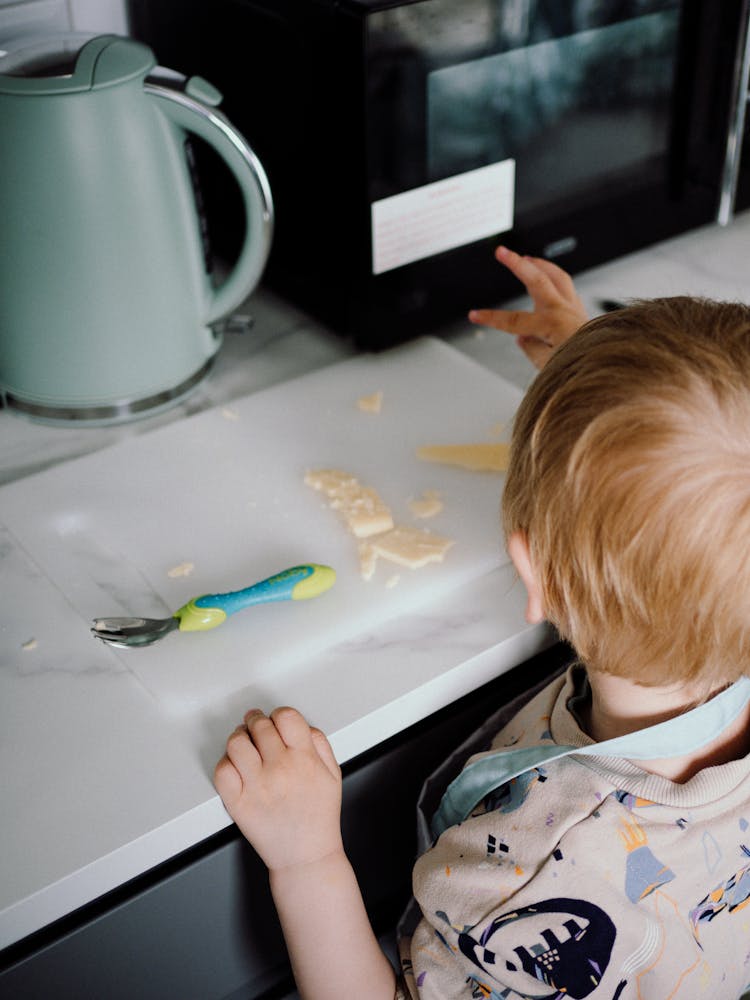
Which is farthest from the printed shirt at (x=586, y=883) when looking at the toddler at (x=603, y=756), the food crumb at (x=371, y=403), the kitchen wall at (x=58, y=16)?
the kitchen wall at (x=58, y=16)

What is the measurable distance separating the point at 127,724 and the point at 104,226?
0.37m

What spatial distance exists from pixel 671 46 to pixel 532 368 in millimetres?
325

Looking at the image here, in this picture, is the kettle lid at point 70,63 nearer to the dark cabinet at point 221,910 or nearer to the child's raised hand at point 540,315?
the child's raised hand at point 540,315

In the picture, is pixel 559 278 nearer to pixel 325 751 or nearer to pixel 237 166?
pixel 237 166

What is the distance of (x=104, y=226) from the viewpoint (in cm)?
81

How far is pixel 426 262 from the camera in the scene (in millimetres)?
955

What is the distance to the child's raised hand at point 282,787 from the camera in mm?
633

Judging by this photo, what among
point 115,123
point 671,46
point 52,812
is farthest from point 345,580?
point 671,46

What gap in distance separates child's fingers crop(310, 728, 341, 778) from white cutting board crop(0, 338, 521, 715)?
0.06m

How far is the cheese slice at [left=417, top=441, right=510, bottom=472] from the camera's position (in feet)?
2.80

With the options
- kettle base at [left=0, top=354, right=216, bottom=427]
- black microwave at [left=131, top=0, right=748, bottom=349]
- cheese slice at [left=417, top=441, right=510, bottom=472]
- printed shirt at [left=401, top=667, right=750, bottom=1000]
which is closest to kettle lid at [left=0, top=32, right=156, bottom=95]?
black microwave at [left=131, top=0, right=748, bottom=349]

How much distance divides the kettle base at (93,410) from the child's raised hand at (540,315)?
277 millimetres

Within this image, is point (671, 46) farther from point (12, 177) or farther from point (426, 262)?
point (12, 177)

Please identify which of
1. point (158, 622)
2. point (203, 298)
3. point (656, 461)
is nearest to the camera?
point (656, 461)
